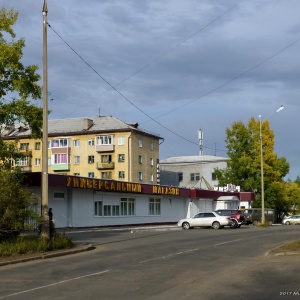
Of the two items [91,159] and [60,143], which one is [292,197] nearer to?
[91,159]

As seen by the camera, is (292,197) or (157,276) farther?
(292,197)

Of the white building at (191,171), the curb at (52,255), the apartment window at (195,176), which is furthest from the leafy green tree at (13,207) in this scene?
the apartment window at (195,176)

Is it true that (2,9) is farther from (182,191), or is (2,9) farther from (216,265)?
(182,191)

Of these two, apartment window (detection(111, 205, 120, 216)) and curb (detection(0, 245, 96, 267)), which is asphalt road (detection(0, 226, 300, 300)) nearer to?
curb (detection(0, 245, 96, 267))

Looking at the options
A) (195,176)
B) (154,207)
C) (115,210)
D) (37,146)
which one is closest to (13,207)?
(115,210)

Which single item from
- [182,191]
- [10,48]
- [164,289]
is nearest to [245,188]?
[182,191]

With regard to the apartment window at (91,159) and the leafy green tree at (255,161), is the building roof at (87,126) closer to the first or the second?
the apartment window at (91,159)

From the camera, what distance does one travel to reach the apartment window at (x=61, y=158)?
86875 millimetres

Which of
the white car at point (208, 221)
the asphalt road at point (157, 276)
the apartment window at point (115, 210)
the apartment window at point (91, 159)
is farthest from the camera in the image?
the apartment window at point (91, 159)

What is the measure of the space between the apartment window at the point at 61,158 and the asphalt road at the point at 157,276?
217 feet

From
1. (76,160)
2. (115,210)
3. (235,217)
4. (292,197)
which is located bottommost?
(235,217)

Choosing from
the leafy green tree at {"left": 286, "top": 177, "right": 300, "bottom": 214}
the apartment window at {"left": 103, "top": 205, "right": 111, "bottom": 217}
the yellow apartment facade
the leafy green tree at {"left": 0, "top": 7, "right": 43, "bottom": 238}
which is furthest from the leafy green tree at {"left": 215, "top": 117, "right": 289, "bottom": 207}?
the leafy green tree at {"left": 0, "top": 7, "right": 43, "bottom": 238}

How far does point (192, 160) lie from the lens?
10869 cm

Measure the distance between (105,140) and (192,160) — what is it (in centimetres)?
2778
